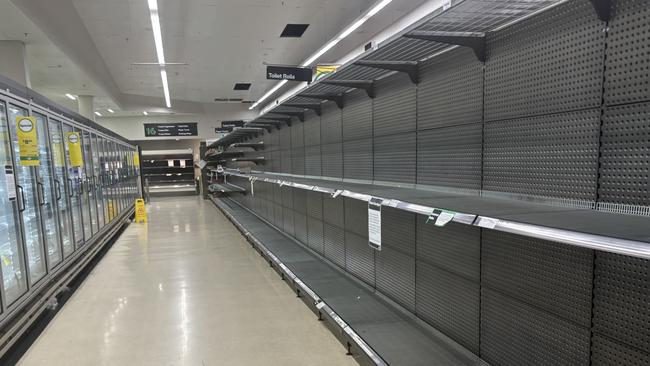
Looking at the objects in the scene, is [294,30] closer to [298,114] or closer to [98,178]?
[298,114]

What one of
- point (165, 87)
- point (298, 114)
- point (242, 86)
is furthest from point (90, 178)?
point (242, 86)

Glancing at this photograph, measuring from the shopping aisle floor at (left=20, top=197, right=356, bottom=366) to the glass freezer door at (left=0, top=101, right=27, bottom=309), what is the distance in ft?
1.72

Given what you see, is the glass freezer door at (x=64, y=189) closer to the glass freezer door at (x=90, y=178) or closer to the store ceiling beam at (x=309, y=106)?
the glass freezer door at (x=90, y=178)

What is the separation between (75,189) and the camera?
6125 mm

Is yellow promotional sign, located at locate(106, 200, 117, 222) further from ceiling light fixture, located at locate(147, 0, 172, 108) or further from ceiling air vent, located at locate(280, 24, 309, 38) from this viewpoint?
ceiling air vent, located at locate(280, 24, 309, 38)

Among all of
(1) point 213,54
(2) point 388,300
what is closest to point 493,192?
(2) point 388,300

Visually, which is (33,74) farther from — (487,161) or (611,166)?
(611,166)

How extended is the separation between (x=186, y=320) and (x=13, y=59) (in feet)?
22.4

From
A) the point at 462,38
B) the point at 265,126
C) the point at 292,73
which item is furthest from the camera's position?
the point at 292,73

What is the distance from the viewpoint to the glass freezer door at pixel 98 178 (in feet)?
25.7

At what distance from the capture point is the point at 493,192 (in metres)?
2.31

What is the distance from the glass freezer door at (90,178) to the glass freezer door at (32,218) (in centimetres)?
258

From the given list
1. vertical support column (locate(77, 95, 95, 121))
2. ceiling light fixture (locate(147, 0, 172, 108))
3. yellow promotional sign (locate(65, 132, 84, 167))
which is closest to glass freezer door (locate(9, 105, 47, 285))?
yellow promotional sign (locate(65, 132, 84, 167))

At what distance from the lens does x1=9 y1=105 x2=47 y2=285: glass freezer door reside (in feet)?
13.3
